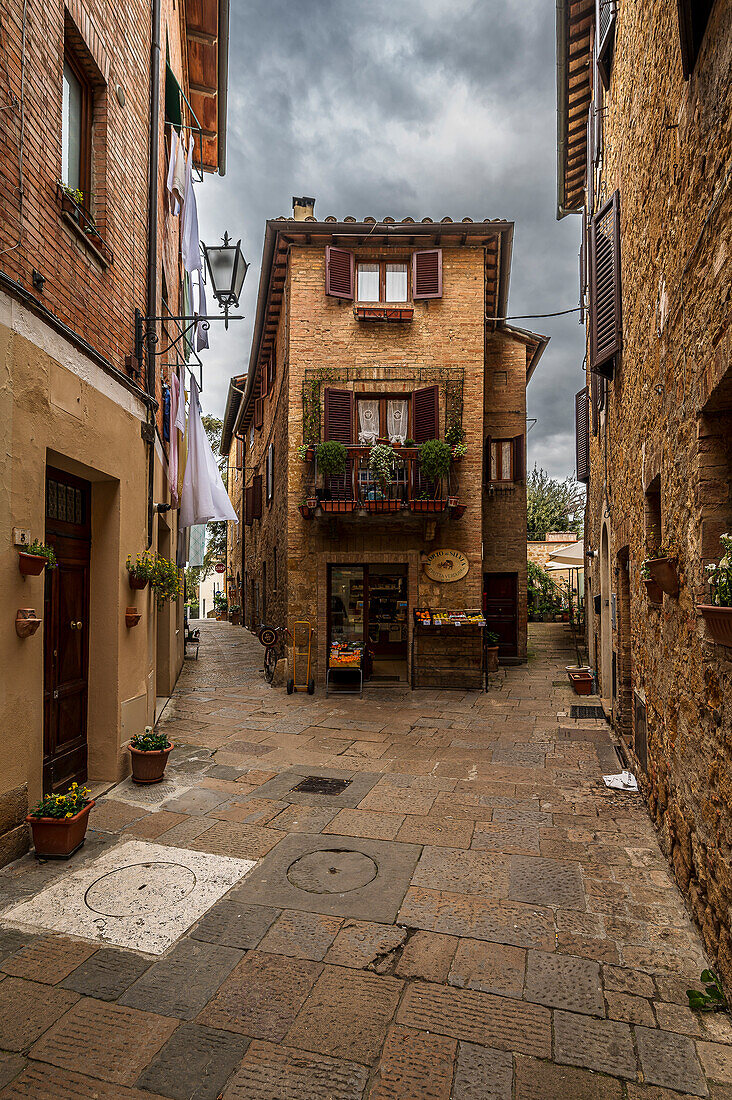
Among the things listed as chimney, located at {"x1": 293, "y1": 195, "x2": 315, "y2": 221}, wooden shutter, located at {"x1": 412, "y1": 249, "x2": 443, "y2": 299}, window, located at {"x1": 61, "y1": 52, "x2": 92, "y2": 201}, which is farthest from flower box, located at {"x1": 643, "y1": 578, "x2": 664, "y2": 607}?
chimney, located at {"x1": 293, "y1": 195, "x2": 315, "y2": 221}

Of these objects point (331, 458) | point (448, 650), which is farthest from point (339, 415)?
point (448, 650)

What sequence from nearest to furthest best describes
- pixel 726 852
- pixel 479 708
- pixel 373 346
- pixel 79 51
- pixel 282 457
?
pixel 726 852
pixel 79 51
pixel 479 708
pixel 373 346
pixel 282 457

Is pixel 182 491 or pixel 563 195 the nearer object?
pixel 182 491

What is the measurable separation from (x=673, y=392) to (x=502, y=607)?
12.6m

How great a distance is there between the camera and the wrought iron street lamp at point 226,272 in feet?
23.4

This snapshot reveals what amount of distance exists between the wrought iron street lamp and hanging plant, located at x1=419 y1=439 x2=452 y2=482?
18.2 ft

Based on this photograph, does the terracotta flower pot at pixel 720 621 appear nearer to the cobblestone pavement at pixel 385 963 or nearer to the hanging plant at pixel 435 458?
the cobblestone pavement at pixel 385 963

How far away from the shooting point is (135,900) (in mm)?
3896

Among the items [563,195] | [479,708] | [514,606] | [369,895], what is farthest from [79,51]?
[514,606]

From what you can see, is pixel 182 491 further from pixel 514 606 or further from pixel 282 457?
pixel 514 606

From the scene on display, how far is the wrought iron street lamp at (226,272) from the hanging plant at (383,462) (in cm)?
511

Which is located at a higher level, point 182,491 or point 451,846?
point 182,491

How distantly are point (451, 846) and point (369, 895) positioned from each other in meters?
0.95

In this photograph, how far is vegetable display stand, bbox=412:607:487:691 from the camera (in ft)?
40.4
